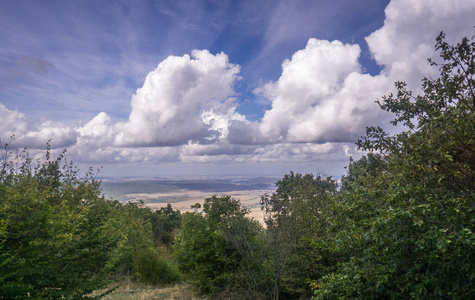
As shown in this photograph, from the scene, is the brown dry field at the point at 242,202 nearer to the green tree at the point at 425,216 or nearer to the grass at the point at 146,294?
the grass at the point at 146,294

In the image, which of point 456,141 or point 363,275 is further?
point 363,275

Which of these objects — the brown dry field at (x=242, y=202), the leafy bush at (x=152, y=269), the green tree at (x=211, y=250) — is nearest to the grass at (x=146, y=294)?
the leafy bush at (x=152, y=269)

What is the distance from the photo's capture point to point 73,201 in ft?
59.5

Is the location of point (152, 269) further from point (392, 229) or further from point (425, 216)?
point (425, 216)

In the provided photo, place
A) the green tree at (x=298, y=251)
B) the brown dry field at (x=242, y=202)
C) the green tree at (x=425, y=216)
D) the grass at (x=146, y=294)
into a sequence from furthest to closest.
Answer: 1. the brown dry field at (x=242, y=202)
2. the grass at (x=146, y=294)
3. the green tree at (x=298, y=251)
4. the green tree at (x=425, y=216)

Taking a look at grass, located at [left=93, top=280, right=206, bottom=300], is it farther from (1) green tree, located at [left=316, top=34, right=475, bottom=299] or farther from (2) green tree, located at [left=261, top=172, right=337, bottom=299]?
(1) green tree, located at [left=316, top=34, right=475, bottom=299]

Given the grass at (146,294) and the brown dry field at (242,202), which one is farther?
the brown dry field at (242,202)

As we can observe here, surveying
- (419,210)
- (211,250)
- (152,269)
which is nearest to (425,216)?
(419,210)

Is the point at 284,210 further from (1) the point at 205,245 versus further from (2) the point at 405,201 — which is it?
(2) the point at 405,201

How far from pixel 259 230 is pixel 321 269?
A: 4417 millimetres

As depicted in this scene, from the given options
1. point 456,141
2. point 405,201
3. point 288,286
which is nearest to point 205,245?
point 288,286

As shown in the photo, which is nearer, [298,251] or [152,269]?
[298,251]

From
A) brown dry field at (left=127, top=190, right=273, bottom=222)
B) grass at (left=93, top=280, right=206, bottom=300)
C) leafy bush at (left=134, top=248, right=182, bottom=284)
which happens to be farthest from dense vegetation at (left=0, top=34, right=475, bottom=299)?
leafy bush at (left=134, top=248, right=182, bottom=284)

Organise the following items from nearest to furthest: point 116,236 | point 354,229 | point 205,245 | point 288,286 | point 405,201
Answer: point 405,201 → point 354,229 → point 116,236 → point 288,286 → point 205,245
